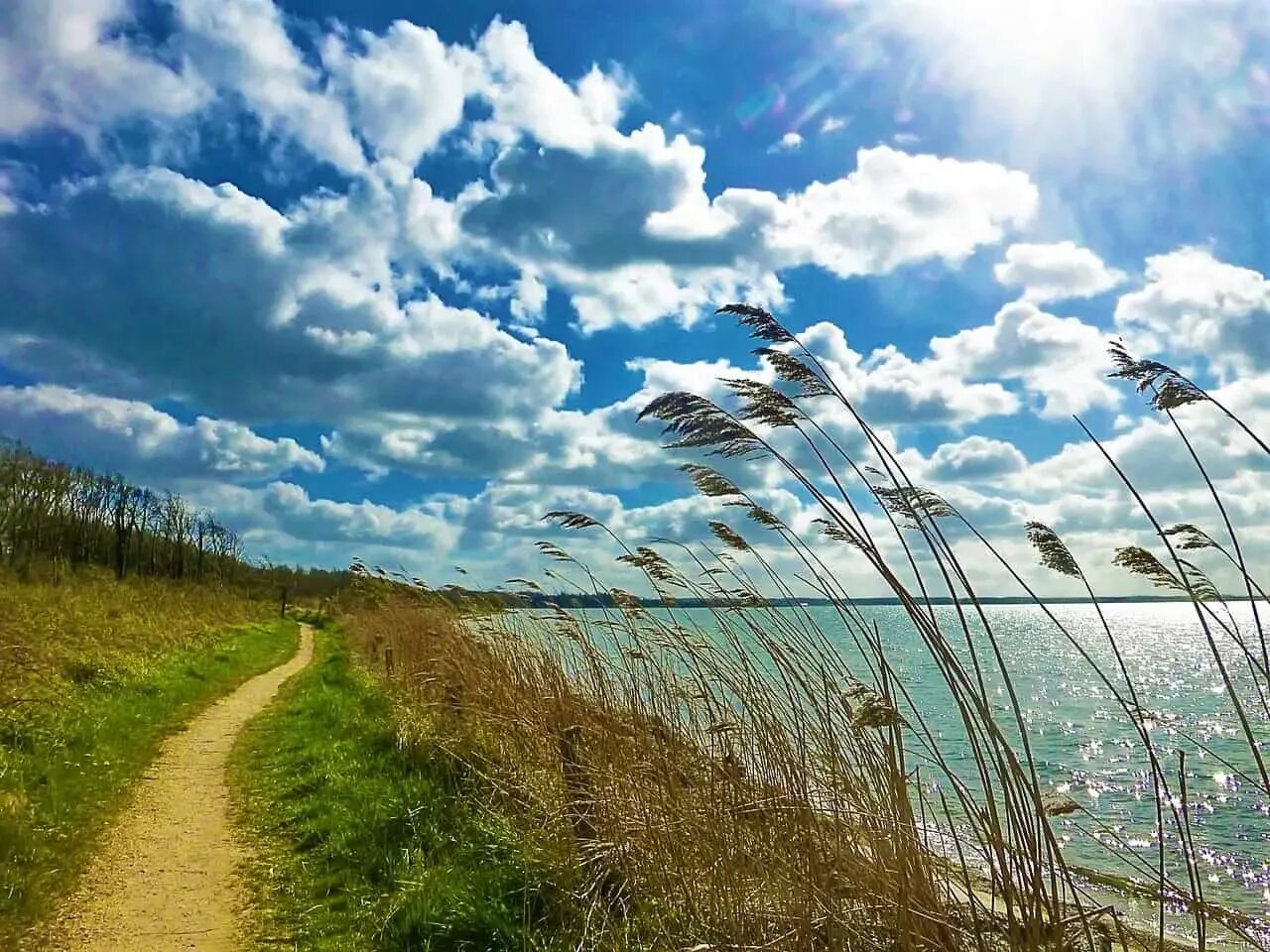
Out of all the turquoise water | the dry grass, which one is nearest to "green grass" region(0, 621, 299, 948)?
the dry grass

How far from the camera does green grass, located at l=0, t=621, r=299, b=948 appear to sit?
5.86m

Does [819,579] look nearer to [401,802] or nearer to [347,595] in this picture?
[401,802]

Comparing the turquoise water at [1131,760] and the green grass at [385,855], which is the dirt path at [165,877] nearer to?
the green grass at [385,855]

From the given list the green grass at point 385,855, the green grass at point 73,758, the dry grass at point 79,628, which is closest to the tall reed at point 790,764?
the green grass at point 385,855

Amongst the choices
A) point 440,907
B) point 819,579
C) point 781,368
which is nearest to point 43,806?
point 440,907

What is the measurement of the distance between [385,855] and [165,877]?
155 centimetres

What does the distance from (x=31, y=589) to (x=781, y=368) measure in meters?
20.4

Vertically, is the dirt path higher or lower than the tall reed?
lower

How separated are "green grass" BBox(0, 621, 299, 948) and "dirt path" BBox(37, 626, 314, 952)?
0.60ft

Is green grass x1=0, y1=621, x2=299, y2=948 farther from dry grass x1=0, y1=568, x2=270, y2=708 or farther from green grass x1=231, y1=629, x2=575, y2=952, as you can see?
green grass x1=231, y1=629, x2=575, y2=952

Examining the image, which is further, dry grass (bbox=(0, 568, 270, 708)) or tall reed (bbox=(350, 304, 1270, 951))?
dry grass (bbox=(0, 568, 270, 708))

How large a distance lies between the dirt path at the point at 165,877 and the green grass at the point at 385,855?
0.80 ft

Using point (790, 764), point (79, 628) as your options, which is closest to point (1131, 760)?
point (790, 764)

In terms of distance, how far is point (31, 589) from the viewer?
1884cm
